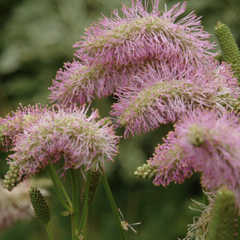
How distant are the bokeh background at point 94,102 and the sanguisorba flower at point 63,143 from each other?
77 centimetres

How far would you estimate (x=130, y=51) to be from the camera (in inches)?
23.3

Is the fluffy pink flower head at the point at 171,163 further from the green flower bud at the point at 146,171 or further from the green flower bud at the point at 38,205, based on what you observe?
the green flower bud at the point at 38,205

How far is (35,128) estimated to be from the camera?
0.51 meters

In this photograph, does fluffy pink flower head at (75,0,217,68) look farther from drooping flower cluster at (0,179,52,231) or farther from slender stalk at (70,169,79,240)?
drooping flower cluster at (0,179,52,231)

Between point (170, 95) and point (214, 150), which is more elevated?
point (170, 95)

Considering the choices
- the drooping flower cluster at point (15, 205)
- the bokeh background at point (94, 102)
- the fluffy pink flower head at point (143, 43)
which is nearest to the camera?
the fluffy pink flower head at point (143, 43)

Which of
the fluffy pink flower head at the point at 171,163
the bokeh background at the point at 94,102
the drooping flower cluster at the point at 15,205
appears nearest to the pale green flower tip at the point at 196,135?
the fluffy pink flower head at the point at 171,163

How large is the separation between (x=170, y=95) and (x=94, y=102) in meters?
1.11

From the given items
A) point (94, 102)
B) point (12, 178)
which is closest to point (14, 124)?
point (12, 178)

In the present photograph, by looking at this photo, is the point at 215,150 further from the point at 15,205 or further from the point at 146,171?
the point at 15,205

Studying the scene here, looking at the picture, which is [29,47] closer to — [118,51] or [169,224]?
[169,224]

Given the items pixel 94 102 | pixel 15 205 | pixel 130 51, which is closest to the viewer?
pixel 130 51

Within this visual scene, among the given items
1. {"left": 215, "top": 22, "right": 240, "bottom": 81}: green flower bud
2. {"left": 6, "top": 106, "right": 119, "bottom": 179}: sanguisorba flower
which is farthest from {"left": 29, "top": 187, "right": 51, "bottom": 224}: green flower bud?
{"left": 215, "top": 22, "right": 240, "bottom": 81}: green flower bud

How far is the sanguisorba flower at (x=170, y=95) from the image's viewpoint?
554 mm
